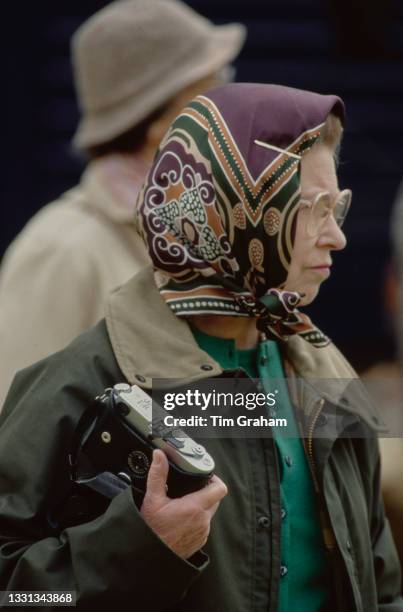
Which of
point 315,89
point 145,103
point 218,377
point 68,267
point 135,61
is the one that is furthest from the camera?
point 315,89

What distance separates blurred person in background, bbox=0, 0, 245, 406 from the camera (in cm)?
369

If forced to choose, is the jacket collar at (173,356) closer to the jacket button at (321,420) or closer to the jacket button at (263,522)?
the jacket button at (321,420)

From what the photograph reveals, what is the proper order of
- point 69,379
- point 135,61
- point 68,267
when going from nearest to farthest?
point 69,379 → point 68,267 → point 135,61

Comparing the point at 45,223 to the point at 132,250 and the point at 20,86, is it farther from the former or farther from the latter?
the point at 20,86

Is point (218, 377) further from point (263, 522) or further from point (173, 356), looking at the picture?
point (263, 522)

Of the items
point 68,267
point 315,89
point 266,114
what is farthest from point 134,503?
point 315,89

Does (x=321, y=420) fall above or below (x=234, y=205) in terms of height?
below

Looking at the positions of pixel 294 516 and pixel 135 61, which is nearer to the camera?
pixel 294 516

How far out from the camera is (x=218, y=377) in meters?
2.45

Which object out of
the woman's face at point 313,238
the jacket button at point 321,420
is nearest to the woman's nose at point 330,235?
the woman's face at point 313,238

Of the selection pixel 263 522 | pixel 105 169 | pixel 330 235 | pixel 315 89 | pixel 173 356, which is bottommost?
pixel 315 89

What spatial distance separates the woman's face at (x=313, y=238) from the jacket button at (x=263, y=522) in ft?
1.44

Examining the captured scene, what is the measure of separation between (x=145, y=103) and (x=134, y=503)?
207cm

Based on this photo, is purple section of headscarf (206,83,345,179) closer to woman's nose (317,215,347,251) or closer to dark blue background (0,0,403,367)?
woman's nose (317,215,347,251)
